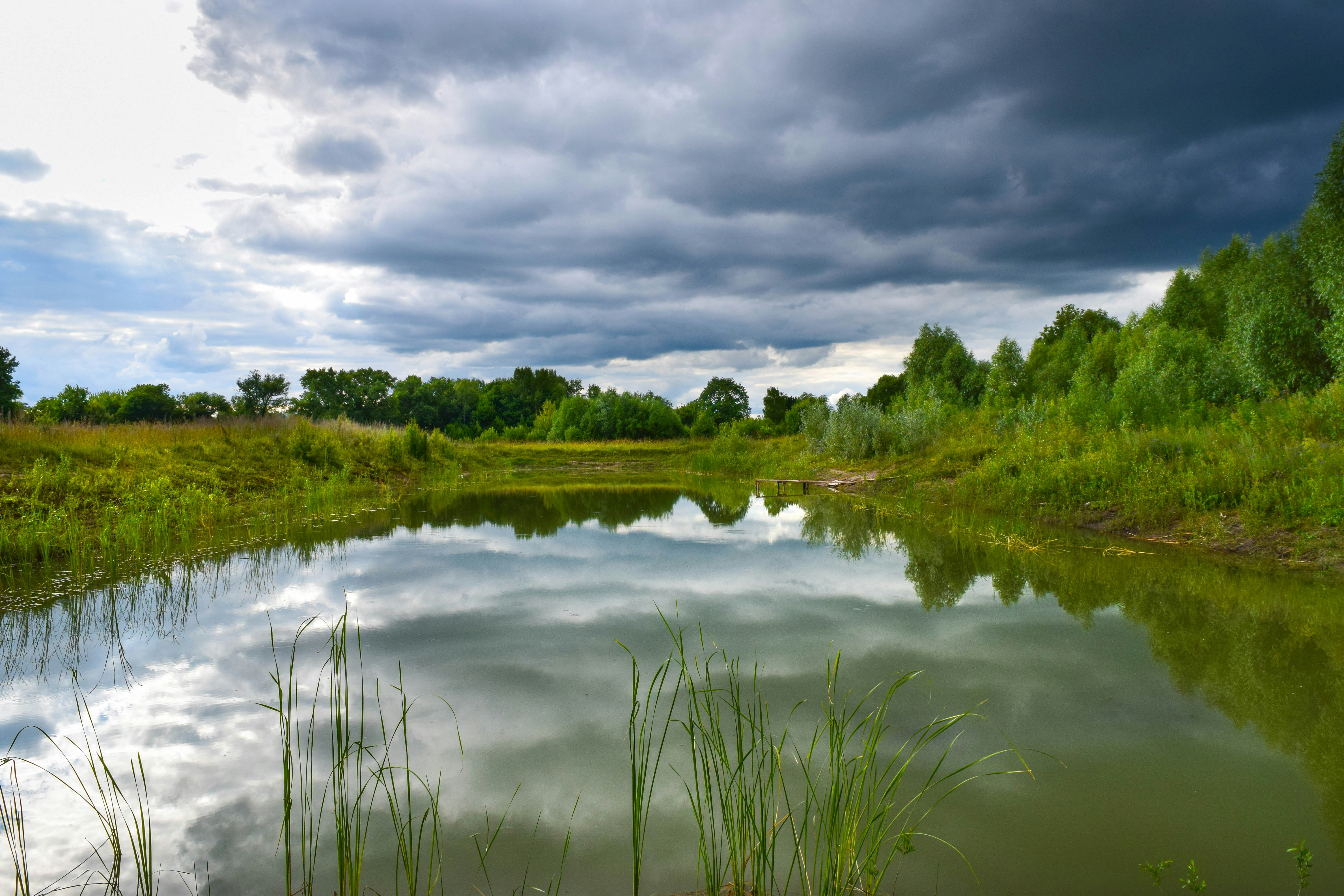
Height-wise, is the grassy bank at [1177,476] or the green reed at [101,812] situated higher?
the grassy bank at [1177,476]

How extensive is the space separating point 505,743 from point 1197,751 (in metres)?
3.29

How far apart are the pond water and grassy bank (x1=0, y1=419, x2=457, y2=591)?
58.5 inches

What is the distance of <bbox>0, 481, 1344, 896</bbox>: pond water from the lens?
2.33 meters

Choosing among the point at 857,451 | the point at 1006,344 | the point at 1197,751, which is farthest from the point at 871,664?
the point at 1006,344

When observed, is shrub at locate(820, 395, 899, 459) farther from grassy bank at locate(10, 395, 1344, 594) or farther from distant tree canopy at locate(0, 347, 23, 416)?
distant tree canopy at locate(0, 347, 23, 416)

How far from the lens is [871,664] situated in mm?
4094

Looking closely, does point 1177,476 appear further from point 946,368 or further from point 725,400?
point 725,400

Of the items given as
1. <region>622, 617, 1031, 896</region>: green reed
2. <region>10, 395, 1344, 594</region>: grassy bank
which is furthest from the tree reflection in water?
<region>622, 617, 1031, 896</region>: green reed

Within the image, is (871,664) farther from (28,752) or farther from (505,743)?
(28,752)

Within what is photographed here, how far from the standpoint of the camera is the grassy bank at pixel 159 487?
7.04m

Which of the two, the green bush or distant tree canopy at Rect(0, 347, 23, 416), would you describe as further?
distant tree canopy at Rect(0, 347, 23, 416)

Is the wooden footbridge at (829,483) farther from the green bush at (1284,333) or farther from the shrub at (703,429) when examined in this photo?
the shrub at (703,429)

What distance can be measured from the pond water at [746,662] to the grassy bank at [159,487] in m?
1.49

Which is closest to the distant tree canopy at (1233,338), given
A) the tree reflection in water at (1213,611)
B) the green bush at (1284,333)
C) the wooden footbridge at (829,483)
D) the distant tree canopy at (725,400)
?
the green bush at (1284,333)
